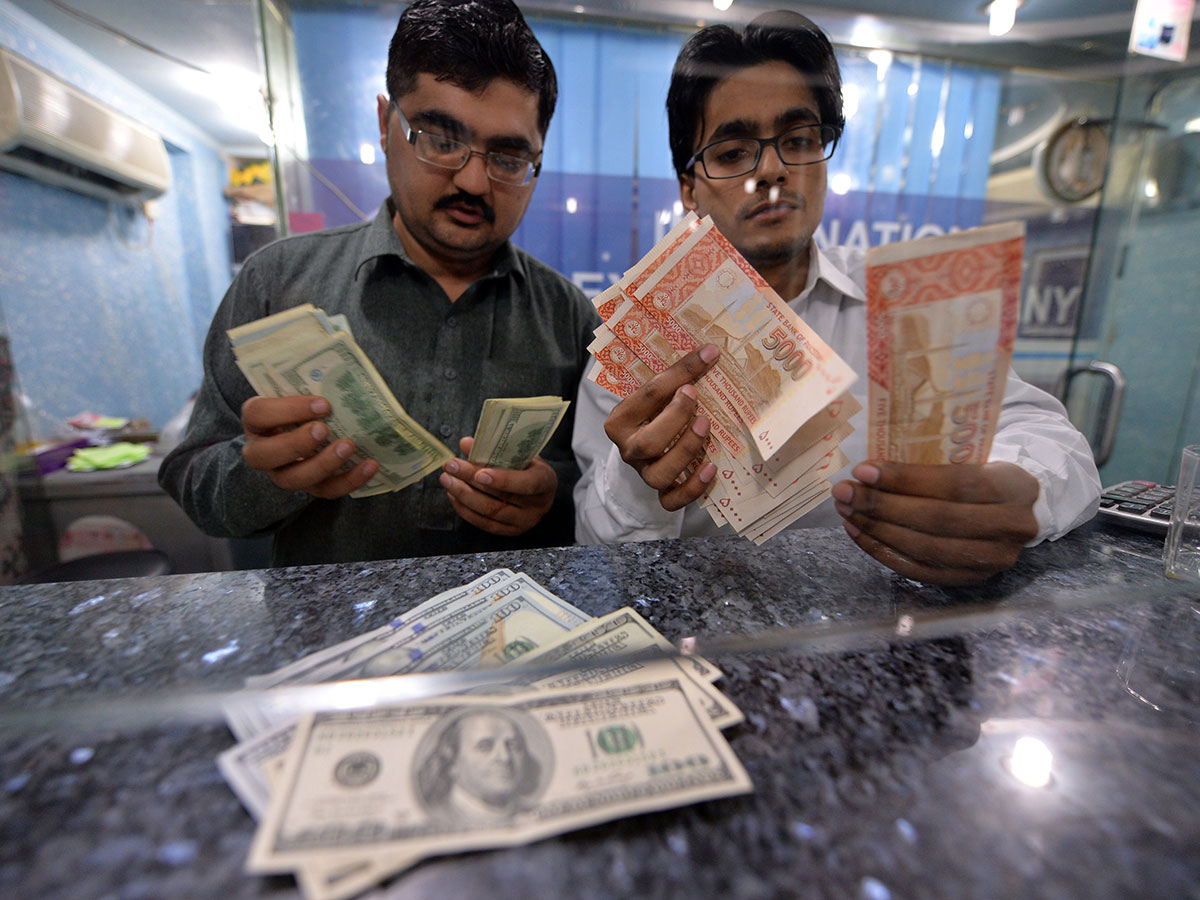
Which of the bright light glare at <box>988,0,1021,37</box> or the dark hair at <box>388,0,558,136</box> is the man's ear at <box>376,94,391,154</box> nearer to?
the dark hair at <box>388,0,558,136</box>

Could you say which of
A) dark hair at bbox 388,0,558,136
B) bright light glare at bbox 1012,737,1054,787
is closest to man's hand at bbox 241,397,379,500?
dark hair at bbox 388,0,558,136

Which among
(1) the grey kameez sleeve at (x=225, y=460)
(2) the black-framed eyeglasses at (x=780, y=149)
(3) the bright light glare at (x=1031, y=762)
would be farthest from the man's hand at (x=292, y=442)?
(3) the bright light glare at (x=1031, y=762)

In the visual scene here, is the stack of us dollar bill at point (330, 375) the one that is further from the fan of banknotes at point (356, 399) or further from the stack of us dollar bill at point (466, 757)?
the stack of us dollar bill at point (466, 757)

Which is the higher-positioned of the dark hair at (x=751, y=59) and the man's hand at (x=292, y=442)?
the dark hair at (x=751, y=59)

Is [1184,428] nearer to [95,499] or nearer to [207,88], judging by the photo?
[207,88]

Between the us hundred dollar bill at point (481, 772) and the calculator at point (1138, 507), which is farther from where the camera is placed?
the calculator at point (1138, 507)

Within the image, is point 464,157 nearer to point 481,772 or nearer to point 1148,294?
point 481,772

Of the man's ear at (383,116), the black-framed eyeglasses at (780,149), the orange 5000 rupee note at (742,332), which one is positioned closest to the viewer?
the orange 5000 rupee note at (742,332)

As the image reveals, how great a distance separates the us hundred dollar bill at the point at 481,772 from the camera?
34 centimetres

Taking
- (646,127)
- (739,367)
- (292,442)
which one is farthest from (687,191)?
(292,442)

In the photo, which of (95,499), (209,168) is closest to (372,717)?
(95,499)

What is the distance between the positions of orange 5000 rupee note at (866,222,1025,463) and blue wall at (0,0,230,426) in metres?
1.21

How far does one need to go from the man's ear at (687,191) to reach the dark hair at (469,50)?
30 cm

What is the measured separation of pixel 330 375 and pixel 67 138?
2.33 feet
